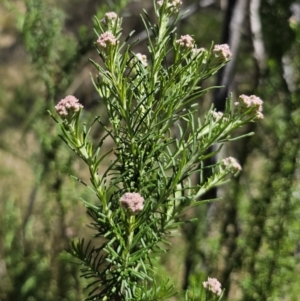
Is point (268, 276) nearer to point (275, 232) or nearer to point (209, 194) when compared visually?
point (275, 232)

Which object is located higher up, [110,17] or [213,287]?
[110,17]

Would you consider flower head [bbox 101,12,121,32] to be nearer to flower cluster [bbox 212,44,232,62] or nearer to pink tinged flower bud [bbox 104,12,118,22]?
pink tinged flower bud [bbox 104,12,118,22]

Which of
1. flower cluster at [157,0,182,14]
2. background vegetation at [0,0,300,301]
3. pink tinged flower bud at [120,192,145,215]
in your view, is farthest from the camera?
background vegetation at [0,0,300,301]

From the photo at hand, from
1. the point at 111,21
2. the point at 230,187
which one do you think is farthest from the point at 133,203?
the point at 230,187

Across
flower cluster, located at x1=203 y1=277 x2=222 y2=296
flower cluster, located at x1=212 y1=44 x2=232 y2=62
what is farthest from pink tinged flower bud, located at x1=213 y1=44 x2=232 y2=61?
flower cluster, located at x1=203 y1=277 x2=222 y2=296

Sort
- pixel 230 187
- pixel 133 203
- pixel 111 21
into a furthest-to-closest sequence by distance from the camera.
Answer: pixel 230 187 < pixel 111 21 < pixel 133 203

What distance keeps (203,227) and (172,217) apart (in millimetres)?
958

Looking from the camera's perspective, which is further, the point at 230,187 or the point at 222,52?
the point at 230,187

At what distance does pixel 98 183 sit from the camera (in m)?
0.52

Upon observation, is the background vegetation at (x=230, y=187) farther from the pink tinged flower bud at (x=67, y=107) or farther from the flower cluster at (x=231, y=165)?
the pink tinged flower bud at (x=67, y=107)

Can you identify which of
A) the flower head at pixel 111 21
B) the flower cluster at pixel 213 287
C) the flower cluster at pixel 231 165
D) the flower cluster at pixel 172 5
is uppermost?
the flower cluster at pixel 172 5

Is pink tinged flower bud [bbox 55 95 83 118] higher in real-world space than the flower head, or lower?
lower

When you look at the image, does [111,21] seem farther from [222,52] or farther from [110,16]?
[222,52]

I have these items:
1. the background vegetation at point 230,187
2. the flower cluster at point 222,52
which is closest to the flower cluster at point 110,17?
the flower cluster at point 222,52
